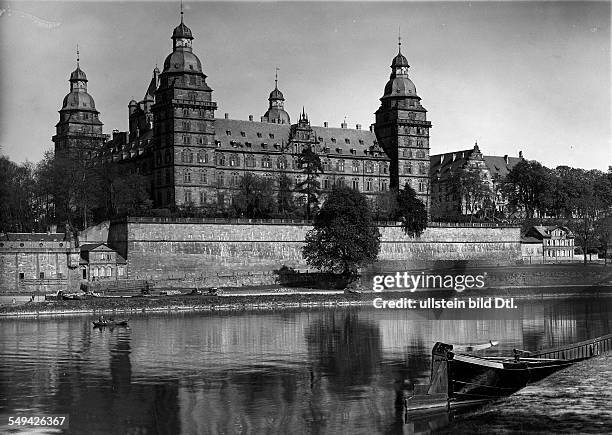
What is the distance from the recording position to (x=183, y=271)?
7444cm

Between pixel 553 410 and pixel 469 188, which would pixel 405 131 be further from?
pixel 553 410

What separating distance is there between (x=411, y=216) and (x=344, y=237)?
16.7 meters

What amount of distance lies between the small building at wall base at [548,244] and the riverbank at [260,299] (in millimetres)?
14998

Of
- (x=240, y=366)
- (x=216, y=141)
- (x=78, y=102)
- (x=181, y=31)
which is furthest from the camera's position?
(x=78, y=102)

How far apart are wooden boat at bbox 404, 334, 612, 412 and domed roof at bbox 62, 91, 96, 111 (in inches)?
3105

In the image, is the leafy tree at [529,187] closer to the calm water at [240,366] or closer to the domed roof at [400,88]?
the domed roof at [400,88]

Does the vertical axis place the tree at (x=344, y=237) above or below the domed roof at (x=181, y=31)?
below

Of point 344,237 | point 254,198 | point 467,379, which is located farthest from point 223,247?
point 467,379

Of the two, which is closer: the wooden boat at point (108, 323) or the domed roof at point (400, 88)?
the wooden boat at point (108, 323)

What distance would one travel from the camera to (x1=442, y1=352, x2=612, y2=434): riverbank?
26.9m

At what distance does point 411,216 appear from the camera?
87000mm

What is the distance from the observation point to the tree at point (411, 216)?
8700cm

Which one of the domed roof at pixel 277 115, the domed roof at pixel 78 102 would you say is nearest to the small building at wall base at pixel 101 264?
the domed roof at pixel 78 102

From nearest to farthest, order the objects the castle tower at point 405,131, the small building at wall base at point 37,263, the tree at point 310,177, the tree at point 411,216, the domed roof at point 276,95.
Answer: the small building at wall base at point 37,263
the tree at point 411,216
the tree at point 310,177
the castle tower at point 405,131
the domed roof at point 276,95
